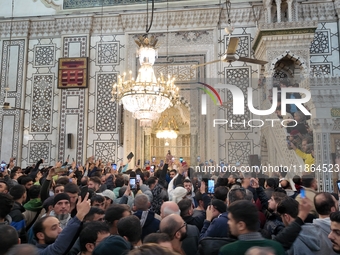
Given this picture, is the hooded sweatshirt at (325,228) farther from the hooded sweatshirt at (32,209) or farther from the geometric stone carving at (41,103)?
the geometric stone carving at (41,103)

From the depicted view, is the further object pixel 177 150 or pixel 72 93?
pixel 177 150

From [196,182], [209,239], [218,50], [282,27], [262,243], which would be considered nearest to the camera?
[262,243]

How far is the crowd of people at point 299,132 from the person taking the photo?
4.34 m

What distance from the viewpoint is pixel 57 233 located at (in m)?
2.12

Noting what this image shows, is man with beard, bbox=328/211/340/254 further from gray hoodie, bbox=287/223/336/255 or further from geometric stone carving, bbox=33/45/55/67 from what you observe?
geometric stone carving, bbox=33/45/55/67

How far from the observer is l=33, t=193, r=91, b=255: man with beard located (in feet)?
6.42

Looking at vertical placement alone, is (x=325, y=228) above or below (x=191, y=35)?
below

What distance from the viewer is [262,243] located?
1.61m

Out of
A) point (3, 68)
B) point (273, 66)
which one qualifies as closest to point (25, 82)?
point (3, 68)

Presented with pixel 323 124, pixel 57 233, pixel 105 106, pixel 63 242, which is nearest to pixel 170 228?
pixel 63 242

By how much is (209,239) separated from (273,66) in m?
7.93

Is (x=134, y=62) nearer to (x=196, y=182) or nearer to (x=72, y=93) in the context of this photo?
(x=72, y=93)

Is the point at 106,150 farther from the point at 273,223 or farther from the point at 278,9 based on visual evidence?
the point at 273,223

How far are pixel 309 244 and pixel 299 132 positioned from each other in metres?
3.59
